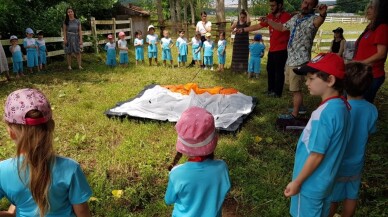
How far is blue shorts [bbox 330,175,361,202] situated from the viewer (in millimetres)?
2532

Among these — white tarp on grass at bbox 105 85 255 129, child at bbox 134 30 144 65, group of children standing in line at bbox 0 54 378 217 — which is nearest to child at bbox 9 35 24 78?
child at bbox 134 30 144 65

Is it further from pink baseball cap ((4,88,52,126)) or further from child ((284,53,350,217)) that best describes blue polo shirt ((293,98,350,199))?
pink baseball cap ((4,88,52,126))

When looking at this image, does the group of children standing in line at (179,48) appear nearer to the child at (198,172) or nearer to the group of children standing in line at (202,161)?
the group of children standing in line at (202,161)

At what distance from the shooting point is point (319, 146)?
204 centimetres

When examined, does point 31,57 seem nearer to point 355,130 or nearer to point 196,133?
point 196,133

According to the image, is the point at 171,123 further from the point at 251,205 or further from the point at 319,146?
the point at 319,146

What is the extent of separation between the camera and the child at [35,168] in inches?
62.2

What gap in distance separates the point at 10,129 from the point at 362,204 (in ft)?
10.9

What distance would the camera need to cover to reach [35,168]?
64.3 inches

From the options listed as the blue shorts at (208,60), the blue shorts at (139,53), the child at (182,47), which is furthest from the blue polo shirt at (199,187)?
the blue shorts at (139,53)

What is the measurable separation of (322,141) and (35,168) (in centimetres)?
169

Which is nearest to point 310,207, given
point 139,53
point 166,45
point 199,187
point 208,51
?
point 199,187

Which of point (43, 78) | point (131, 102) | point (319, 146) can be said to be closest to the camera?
point (319, 146)

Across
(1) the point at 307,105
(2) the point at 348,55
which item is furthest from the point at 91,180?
(2) the point at 348,55
